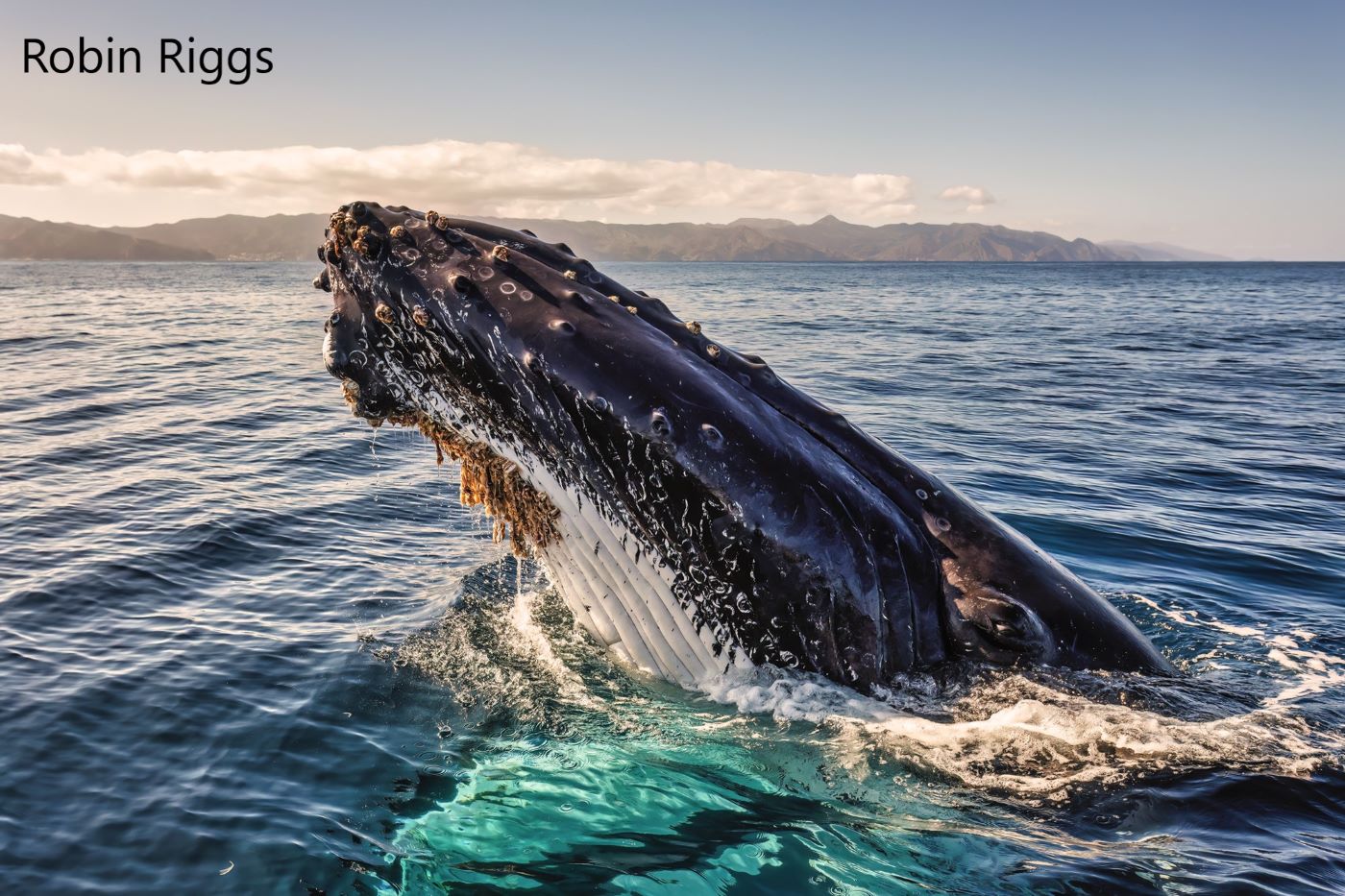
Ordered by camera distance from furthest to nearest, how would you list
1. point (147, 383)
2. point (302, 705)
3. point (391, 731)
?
point (147, 383) < point (302, 705) < point (391, 731)

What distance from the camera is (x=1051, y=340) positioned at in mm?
35562

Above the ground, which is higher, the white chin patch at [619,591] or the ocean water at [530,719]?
the white chin patch at [619,591]

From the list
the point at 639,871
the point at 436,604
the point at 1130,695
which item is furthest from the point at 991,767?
the point at 436,604

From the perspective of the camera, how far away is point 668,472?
164 inches

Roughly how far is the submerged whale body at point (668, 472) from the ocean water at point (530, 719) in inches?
12.4

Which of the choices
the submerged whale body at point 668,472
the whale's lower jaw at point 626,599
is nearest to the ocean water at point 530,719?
the whale's lower jaw at point 626,599

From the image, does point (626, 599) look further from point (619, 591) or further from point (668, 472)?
point (668, 472)

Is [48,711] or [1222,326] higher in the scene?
[1222,326]

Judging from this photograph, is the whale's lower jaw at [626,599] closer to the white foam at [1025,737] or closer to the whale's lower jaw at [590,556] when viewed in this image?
the whale's lower jaw at [590,556]

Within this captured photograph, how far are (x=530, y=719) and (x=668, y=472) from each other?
2128mm

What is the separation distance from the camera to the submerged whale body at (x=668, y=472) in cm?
419

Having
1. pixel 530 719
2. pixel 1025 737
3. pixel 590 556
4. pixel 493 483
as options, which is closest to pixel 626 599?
pixel 590 556

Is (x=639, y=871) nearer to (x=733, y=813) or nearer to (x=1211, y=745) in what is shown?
(x=733, y=813)

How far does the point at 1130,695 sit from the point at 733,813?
199cm
